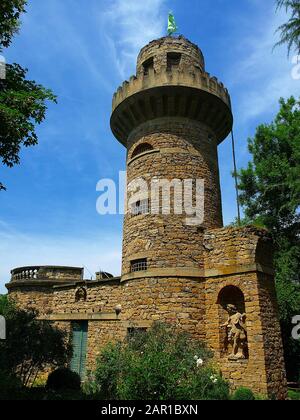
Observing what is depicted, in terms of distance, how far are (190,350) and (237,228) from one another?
452cm

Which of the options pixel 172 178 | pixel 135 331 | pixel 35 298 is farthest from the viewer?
pixel 35 298

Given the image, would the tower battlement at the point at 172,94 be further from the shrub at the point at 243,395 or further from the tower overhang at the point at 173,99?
the shrub at the point at 243,395

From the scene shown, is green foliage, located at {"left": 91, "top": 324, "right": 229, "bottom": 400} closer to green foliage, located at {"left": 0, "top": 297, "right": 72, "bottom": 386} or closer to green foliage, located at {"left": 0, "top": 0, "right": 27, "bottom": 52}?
green foliage, located at {"left": 0, "top": 297, "right": 72, "bottom": 386}

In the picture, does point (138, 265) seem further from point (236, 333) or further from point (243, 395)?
point (243, 395)

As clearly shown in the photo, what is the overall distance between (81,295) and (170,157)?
25.2 feet

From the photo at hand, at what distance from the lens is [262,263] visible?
11.8m

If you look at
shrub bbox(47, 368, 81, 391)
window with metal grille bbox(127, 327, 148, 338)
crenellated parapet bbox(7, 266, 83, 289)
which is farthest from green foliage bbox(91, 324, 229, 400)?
crenellated parapet bbox(7, 266, 83, 289)

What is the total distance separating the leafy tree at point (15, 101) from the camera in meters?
8.48

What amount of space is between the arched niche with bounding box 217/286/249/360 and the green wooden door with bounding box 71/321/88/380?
20.9 feet

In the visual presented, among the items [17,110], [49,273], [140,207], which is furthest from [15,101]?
[49,273]

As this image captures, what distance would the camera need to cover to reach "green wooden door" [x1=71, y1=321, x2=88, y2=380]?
1445cm

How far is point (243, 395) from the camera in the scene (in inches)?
379
